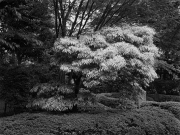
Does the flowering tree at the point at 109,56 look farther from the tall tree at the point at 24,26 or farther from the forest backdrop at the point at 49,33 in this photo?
the tall tree at the point at 24,26

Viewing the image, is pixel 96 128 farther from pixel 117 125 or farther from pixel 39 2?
pixel 39 2

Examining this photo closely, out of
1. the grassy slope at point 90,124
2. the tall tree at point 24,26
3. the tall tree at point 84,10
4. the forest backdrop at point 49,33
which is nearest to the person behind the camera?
the grassy slope at point 90,124

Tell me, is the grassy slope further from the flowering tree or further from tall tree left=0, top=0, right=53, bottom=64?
tall tree left=0, top=0, right=53, bottom=64

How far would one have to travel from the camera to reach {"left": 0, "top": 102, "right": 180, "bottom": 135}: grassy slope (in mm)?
4723

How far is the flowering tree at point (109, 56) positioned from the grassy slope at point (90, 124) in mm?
853

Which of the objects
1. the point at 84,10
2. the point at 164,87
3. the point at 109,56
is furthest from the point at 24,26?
the point at 164,87

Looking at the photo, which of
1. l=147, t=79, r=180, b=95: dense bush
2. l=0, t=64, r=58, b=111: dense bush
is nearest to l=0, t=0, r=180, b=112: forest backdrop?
l=0, t=64, r=58, b=111: dense bush

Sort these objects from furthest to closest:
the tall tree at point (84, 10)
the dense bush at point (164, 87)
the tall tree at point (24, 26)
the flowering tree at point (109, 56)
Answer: the dense bush at point (164, 87)
the tall tree at point (84, 10)
the tall tree at point (24, 26)
the flowering tree at point (109, 56)

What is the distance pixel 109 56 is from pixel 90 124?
1.59 m

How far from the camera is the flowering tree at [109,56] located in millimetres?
5129

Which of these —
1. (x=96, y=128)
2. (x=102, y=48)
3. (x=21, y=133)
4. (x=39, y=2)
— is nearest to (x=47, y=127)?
(x=21, y=133)

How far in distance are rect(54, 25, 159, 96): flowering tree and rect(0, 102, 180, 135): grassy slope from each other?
0.85 metres

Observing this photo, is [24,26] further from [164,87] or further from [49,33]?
[164,87]

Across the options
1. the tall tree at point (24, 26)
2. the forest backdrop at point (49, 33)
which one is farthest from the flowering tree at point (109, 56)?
the tall tree at point (24, 26)
